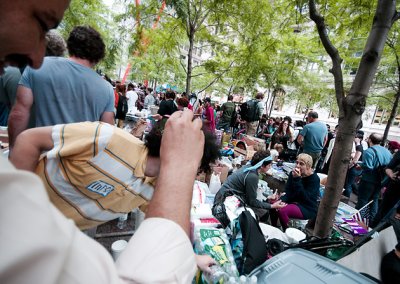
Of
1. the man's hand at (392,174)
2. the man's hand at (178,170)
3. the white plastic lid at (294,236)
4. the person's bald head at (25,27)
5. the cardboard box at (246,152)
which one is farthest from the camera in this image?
the cardboard box at (246,152)

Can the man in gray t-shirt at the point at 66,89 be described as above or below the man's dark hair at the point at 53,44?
below

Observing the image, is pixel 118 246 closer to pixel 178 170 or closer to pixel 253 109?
pixel 178 170

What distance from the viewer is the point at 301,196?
3.96m

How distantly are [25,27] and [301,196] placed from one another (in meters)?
4.17

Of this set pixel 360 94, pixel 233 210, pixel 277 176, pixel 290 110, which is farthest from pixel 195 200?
pixel 290 110

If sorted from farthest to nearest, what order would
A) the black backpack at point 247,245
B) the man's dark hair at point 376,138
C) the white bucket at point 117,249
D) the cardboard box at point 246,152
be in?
the cardboard box at point 246,152 < the man's dark hair at point 376,138 < the white bucket at point 117,249 < the black backpack at point 247,245

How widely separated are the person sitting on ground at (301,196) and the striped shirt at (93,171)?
109 inches

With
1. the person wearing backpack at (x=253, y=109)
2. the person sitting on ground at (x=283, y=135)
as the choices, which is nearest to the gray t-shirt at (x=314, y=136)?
the person sitting on ground at (x=283, y=135)

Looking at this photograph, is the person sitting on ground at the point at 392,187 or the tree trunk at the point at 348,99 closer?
the tree trunk at the point at 348,99

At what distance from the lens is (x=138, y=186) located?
1649 millimetres

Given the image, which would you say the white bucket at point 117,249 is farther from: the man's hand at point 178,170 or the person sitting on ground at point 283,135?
the person sitting on ground at point 283,135

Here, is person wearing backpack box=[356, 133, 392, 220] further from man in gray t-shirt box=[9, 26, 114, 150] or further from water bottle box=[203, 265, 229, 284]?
man in gray t-shirt box=[9, 26, 114, 150]

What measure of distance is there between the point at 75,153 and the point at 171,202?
38.9 inches

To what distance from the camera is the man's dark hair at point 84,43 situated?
Result: 1.88 m
